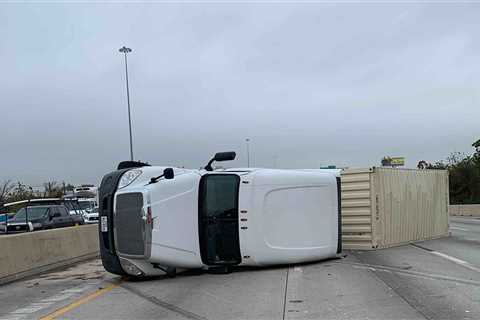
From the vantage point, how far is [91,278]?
11.6 m

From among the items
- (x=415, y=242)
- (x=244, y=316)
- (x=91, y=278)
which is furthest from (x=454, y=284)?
(x=415, y=242)

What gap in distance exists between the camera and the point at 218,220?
10953 millimetres

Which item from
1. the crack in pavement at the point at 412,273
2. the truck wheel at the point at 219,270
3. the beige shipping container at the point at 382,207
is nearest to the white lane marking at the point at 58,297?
the truck wheel at the point at 219,270

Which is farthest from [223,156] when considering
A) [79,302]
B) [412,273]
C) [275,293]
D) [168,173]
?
[412,273]

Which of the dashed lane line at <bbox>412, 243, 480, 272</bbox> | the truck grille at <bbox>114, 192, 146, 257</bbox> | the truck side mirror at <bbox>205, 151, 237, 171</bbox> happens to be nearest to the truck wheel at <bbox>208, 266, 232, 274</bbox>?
the truck grille at <bbox>114, 192, 146, 257</bbox>

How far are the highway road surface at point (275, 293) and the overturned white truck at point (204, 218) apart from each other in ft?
1.28

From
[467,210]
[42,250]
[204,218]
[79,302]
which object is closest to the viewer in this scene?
[79,302]

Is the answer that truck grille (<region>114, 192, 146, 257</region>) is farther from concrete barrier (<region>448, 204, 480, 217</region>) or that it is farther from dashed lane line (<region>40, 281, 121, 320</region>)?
concrete barrier (<region>448, 204, 480, 217</region>)

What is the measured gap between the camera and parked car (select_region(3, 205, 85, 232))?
2233 cm

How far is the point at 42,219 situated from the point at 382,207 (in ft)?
47.0

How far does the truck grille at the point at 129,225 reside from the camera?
10.3m

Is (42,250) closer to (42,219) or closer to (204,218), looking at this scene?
(204,218)

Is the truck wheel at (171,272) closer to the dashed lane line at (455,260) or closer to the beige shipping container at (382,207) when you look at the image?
the dashed lane line at (455,260)

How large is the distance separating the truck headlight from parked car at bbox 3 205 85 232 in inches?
484
